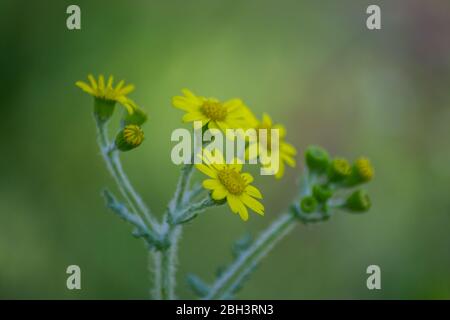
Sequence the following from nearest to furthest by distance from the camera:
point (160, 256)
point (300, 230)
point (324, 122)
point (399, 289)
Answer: point (160, 256), point (399, 289), point (300, 230), point (324, 122)

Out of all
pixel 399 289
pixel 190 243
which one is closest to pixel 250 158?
pixel 190 243

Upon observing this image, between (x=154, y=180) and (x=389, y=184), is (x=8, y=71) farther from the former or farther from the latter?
(x=389, y=184)

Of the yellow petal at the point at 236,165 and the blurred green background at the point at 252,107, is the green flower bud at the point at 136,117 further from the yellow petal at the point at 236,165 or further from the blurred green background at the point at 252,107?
the blurred green background at the point at 252,107

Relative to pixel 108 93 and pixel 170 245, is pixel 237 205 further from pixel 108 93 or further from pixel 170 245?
pixel 108 93

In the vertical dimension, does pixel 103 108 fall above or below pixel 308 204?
above

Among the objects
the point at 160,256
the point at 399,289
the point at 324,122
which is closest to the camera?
the point at 160,256

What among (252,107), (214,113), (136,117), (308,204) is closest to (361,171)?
(308,204)
